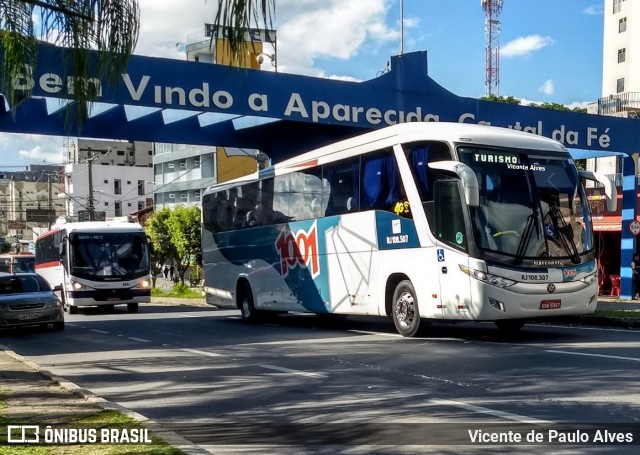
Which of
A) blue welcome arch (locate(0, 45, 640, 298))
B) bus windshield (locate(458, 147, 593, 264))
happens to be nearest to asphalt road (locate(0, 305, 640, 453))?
bus windshield (locate(458, 147, 593, 264))

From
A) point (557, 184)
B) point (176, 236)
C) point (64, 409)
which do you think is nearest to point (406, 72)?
point (557, 184)

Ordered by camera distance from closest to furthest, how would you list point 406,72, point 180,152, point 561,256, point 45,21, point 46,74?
point 45,21 < point 46,74 < point 561,256 < point 406,72 < point 180,152

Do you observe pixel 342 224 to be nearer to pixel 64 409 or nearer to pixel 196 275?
pixel 64 409

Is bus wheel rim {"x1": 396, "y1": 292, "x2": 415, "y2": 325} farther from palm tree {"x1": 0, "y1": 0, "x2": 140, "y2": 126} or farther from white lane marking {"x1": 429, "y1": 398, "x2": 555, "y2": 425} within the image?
palm tree {"x1": 0, "y1": 0, "x2": 140, "y2": 126}

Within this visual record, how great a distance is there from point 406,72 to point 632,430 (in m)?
15.8

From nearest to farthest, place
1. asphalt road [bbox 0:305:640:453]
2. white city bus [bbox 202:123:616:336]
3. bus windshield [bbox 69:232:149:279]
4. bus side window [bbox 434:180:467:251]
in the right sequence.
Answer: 1. asphalt road [bbox 0:305:640:453]
2. white city bus [bbox 202:123:616:336]
3. bus side window [bbox 434:180:467:251]
4. bus windshield [bbox 69:232:149:279]

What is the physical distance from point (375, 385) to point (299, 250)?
9.48 metres

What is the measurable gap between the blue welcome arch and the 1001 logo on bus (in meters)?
2.96

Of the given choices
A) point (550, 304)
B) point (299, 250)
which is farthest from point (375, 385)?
point (299, 250)

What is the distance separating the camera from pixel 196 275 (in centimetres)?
5912

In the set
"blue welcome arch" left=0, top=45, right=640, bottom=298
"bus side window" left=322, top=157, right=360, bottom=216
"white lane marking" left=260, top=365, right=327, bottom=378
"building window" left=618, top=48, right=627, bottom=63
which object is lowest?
"white lane marking" left=260, top=365, right=327, bottom=378

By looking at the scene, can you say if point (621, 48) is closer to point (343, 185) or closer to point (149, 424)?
point (343, 185)

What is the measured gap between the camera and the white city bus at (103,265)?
1110 inches

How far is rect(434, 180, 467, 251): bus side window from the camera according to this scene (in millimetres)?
13570
